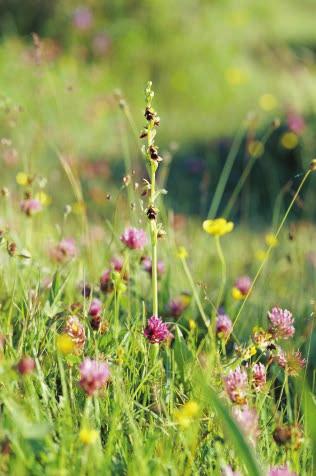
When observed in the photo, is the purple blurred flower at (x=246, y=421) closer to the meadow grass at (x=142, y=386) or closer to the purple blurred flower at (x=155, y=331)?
the meadow grass at (x=142, y=386)

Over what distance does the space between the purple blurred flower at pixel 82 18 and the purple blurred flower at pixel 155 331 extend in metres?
4.70

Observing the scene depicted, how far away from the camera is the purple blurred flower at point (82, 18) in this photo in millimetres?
5836

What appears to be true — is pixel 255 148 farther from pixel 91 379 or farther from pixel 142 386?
pixel 91 379

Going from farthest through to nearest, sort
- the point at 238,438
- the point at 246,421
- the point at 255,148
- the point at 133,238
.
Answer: the point at 255,148, the point at 133,238, the point at 246,421, the point at 238,438

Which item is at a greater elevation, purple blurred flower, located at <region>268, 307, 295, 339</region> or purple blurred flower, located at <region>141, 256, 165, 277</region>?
purple blurred flower, located at <region>141, 256, 165, 277</region>

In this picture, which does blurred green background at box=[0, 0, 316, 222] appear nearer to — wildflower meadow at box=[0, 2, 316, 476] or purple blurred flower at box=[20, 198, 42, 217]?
wildflower meadow at box=[0, 2, 316, 476]

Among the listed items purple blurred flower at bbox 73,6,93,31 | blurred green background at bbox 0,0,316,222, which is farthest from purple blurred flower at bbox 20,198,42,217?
purple blurred flower at bbox 73,6,93,31

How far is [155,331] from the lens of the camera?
1.49 meters

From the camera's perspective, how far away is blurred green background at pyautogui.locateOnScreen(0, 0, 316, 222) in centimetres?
421

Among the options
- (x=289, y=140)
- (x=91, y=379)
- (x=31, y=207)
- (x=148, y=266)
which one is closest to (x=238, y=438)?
(x=91, y=379)

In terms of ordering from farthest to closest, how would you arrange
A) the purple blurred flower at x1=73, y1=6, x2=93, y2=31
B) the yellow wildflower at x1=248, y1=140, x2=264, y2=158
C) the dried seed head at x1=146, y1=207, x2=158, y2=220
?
the purple blurred flower at x1=73, y1=6, x2=93, y2=31 → the yellow wildflower at x1=248, y1=140, x2=264, y2=158 → the dried seed head at x1=146, y1=207, x2=158, y2=220

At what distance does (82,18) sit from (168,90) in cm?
91

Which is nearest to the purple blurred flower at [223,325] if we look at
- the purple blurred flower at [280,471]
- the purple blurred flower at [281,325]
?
→ the purple blurred flower at [281,325]

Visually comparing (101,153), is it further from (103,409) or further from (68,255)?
(103,409)
